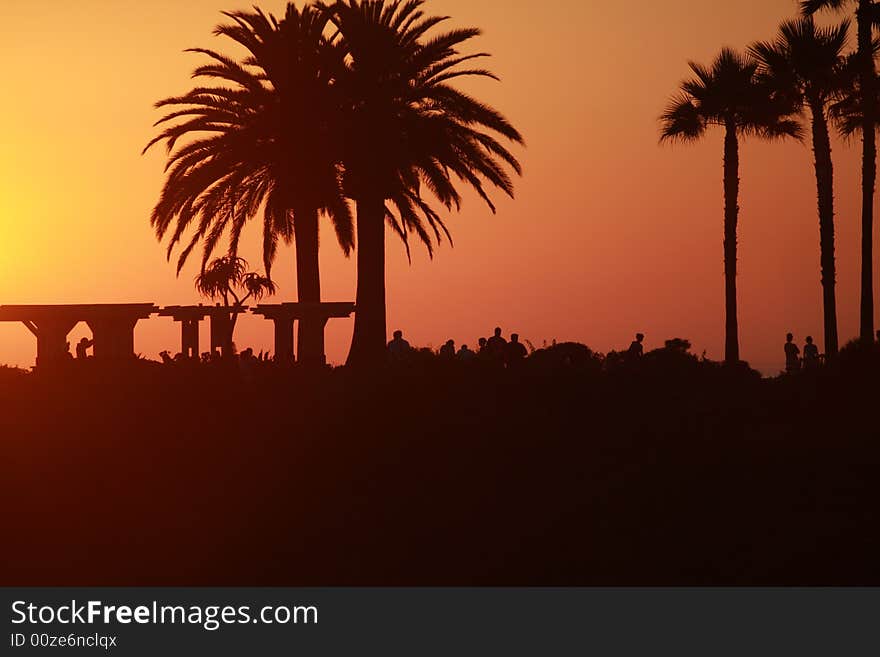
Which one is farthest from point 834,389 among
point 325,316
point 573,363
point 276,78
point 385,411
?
point 276,78

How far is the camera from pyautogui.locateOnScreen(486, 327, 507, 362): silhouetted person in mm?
31714

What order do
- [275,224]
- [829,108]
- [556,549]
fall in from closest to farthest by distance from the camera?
[556,549]
[275,224]
[829,108]

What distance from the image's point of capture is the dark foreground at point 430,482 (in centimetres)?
1944

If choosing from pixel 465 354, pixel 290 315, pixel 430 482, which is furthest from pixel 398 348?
pixel 430 482

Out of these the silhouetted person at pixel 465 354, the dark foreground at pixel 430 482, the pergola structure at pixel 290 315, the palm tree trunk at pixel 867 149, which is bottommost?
the dark foreground at pixel 430 482

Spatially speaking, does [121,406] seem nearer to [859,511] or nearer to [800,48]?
[859,511]

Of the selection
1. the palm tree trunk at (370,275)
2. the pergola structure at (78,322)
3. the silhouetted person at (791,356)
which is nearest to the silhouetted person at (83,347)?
the pergola structure at (78,322)

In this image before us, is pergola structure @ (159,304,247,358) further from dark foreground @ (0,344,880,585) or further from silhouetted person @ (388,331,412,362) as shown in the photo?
dark foreground @ (0,344,880,585)

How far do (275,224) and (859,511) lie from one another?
2177cm

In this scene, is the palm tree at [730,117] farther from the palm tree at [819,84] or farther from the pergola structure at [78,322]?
the pergola structure at [78,322]

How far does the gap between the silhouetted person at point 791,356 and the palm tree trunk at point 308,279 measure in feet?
35.5

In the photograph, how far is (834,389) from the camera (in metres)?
28.6

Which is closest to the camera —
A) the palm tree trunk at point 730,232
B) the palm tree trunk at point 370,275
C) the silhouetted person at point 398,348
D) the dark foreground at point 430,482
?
the dark foreground at point 430,482

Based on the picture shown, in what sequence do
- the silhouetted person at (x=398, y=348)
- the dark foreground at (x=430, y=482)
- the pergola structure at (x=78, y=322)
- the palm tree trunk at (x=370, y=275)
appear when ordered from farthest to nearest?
1. the palm tree trunk at (x=370, y=275)
2. the pergola structure at (x=78, y=322)
3. the silhouetted person at (x=398, y=348)
4. the dark foreground at (x=430, y=482)
